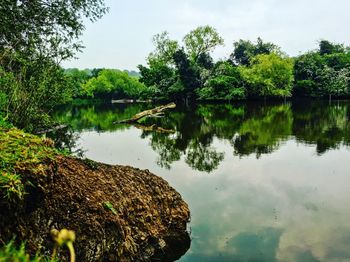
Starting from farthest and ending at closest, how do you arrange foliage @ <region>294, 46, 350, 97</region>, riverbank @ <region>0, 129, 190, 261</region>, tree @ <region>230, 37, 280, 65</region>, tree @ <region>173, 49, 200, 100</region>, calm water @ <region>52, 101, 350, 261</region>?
1. tree @ <region>230, 37, 280, 65</region>
2. foliage @ <region>294, 46, 350, 97</region>
3. tree @ <region>173, 49, 200, 100</region>
4. calm water @ <region>52, 101, 350, 261</region>
5. riverbank @ <region>0, 129, 190, 261</region>

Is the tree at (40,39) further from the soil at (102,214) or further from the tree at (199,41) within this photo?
the tree at (199,41)

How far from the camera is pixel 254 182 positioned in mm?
15797

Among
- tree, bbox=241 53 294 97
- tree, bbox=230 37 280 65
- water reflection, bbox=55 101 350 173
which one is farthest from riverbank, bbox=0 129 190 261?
tree, bbox=230 37 280 65

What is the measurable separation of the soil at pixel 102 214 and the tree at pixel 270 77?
6776 centimetres

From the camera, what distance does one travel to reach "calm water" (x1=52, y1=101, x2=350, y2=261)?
388 inches

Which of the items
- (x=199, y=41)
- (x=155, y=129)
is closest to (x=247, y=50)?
(x=199, y=41)

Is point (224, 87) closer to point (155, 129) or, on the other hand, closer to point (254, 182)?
point (155, 129)

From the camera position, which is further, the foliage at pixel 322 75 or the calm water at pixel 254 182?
the foliage at pixel 322 75

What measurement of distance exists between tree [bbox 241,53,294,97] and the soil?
222 feet

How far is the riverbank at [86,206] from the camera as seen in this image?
231 inches

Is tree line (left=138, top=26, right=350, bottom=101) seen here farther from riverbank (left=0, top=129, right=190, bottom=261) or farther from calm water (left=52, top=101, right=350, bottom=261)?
riverbank (left=0, top=129, right=190, bottom=261)

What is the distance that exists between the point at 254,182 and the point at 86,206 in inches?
370

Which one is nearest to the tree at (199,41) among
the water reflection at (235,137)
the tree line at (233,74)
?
the tree line at (233,74)

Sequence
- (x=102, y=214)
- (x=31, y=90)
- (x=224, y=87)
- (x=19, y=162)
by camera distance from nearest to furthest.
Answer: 1. (x=19, y=162)
2. (x=102, y=214)
3. (x=31, y=90)
4. (x=224, y=87)
